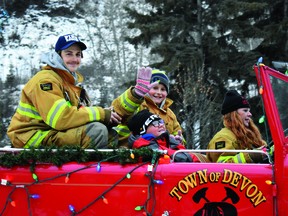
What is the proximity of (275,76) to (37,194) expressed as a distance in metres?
2.22

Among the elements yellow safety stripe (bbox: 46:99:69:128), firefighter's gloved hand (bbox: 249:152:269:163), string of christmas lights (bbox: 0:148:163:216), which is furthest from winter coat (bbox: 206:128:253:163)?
yellow safety stripe (bbox: 46:99:69:128)

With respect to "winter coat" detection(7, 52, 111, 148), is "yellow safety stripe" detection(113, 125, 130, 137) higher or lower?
lower

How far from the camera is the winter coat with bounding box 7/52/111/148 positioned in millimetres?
4273

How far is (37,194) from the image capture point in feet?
13.3

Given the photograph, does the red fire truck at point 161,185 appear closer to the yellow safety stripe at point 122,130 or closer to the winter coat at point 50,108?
the winter coat at point 50,108

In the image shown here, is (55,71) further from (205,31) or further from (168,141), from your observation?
(205,31)

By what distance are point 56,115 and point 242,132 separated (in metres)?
1.82

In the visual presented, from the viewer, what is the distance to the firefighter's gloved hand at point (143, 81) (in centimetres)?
466

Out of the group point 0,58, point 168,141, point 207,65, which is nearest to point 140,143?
point 168,141

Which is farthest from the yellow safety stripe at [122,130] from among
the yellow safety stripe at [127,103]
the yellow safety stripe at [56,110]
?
the yellow safety stripe at [56,110]

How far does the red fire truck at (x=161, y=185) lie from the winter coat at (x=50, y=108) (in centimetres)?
37

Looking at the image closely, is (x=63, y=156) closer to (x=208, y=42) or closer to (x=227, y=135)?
(x=227, y=135)

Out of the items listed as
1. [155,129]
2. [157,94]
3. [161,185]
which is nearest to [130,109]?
[155,129]

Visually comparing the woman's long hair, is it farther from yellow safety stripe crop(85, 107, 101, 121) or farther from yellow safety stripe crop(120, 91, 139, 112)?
yellow safety stripe crop(85, 107, 101, 121)
